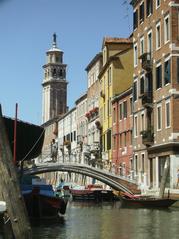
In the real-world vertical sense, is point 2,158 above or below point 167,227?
above

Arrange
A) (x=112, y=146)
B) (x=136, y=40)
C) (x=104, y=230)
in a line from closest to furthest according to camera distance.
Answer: (x=104, y=230) < (x=136, y=40) < (x=112, y=146)

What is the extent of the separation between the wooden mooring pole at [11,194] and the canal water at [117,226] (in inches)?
→ 423

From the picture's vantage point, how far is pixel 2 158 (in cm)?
709

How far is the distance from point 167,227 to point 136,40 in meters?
21.7

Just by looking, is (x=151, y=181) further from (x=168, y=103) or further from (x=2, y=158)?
(x=2, y=158)

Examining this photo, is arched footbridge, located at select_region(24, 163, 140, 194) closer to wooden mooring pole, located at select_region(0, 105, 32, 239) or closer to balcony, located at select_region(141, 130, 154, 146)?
balcony, located at select_region(141, 130, 154, 146)

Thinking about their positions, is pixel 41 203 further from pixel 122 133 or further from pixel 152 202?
pixel 122 133

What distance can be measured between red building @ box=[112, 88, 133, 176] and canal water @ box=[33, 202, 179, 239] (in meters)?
15.0

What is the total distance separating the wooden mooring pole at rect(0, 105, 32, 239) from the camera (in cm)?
696

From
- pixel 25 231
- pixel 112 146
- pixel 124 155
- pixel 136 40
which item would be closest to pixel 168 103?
pixel 136 40

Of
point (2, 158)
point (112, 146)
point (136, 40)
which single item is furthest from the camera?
point (112, 146)

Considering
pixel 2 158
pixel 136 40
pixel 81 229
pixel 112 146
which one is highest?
pixel 136 40

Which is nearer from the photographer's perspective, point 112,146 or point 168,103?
point 168,103

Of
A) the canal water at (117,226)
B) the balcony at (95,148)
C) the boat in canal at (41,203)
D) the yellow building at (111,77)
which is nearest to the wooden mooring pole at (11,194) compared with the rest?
the canal water at (117,226)
